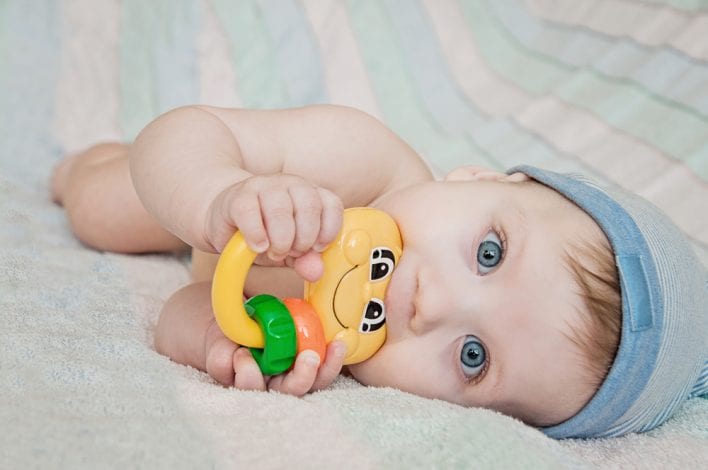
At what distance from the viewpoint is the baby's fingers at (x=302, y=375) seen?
91 centimetres

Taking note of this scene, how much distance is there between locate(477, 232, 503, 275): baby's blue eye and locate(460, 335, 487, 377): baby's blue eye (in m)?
0.08

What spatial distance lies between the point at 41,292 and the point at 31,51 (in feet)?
3.07

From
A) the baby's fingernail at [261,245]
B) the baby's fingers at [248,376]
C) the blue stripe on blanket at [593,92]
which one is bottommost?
the baby's fingers at [248,376]

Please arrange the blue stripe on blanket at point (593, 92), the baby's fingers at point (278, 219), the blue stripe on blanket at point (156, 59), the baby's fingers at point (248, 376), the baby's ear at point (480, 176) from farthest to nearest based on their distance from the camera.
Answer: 1. the blue stripe on blanket at point (156, 59)
2. the blue stripe on blanket at point (593, 92)
3. the baby's ear at point (480, 176)
4. the baby's fingers at point (248, 376)
5. the baby's fingers at point (278, 219)

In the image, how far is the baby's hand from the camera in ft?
2.66

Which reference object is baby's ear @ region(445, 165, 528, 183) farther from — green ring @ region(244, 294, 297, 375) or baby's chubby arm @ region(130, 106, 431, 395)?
green ring @ region(244, 294, 297, 375)

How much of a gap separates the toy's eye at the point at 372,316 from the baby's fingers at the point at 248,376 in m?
0.14

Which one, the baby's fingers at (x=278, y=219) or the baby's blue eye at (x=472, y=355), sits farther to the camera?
the baby's blue eye at (x=472, y=355)

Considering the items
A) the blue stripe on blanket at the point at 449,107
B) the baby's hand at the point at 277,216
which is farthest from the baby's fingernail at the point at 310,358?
the blue stripe on blanket at the point at 449,107

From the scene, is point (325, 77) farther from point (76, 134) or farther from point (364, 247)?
point (364, 247)

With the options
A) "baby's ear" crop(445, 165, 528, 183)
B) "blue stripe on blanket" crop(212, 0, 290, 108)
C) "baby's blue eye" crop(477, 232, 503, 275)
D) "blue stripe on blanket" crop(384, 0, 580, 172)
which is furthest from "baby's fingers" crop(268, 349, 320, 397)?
"blue stripe on blanket" crop(212, 0, 290, 108)

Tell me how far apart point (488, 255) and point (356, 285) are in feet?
0.55

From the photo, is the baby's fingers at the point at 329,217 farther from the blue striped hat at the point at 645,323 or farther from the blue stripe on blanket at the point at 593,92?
the blue stripe on blanket at the point at 593,92

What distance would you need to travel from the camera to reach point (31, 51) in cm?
186
